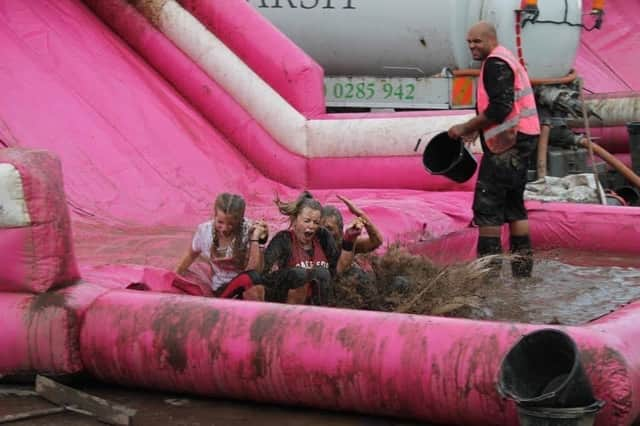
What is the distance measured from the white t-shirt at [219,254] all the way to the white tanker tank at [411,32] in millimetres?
4566

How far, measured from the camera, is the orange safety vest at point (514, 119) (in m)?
5.76

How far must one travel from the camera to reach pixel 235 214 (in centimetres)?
471

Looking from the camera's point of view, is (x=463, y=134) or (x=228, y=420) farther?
(x=463, y=134)

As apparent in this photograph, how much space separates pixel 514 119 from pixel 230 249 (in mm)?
1681

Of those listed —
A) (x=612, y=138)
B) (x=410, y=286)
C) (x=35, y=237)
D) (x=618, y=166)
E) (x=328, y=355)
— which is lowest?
(x=328, y=355)

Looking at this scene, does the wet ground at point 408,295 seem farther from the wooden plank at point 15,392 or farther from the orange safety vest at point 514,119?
the orange safety vest at point 514,119

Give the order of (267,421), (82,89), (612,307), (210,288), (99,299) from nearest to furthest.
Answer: (267,421) → (99,299) → (210,288) → (612,307) → (82,89)

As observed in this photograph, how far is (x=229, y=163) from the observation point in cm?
718

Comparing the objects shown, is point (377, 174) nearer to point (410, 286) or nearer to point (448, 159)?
point (448, 159)

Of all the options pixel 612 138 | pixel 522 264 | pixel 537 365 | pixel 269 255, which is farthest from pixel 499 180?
pixel 612 138

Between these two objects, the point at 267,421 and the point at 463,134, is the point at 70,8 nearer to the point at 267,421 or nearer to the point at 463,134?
the point at 463,134

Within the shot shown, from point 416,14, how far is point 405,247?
382cm

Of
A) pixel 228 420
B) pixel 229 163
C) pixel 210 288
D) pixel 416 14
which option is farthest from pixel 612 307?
pixel 416 14

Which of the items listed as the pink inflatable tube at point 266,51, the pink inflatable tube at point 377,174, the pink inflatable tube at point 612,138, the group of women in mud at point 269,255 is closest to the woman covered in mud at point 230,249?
the group of women in mud at point 269,255
